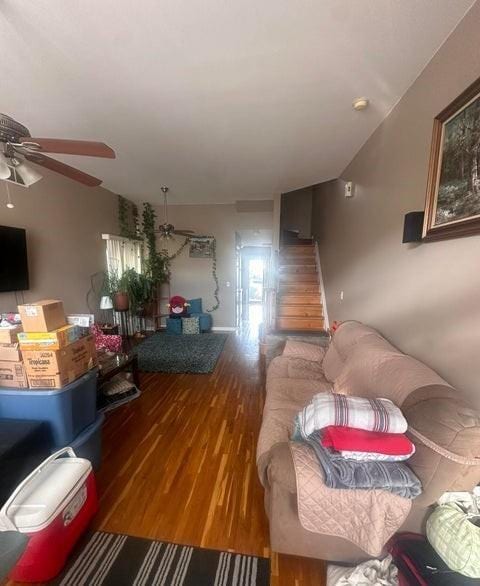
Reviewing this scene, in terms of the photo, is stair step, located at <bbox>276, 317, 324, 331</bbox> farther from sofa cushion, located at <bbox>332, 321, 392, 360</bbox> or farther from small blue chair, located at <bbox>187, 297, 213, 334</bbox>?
small blue chair, located at <bbox>187, 297, 213, 334</bbox>

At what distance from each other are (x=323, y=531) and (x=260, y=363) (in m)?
2.58

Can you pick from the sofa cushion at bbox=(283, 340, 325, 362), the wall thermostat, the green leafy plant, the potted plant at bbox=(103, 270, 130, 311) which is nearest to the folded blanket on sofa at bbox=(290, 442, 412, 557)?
the sofa cushion at bbox=(283, 340, 325, 362)

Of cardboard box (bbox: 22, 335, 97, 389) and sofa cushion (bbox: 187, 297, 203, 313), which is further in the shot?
sofa cushion (bbox: 187, 297, 203, 313)

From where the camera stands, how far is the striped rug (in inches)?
45.7

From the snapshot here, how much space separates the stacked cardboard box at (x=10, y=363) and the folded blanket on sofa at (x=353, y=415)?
1662 mm

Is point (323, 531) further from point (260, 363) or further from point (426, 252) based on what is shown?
point (260, 363)

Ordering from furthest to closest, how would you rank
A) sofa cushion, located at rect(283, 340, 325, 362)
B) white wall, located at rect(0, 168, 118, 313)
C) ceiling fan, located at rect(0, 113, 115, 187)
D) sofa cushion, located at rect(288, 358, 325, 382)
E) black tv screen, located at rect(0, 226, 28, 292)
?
white wall, located at rect(0, 168, 118, 313) < sofa cushion, located at rect(283, 340, 325, 362) < black tv screen, located at rect(0, 226, 28, 292) < sofa cushion, located at rect(288, 358, 325, 382) < ceiling fan, located at rect(0, 113, 115, 187)

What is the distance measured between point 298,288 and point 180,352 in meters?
2.31

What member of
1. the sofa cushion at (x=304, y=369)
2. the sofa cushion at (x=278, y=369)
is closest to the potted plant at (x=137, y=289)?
the sofa cushion at (x=278, y=369)

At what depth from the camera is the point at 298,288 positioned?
444 centimetres

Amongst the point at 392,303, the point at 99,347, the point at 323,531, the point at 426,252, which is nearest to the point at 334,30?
the point at 426,252

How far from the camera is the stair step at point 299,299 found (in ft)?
13.9

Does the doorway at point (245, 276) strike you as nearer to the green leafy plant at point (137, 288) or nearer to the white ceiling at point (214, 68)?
the green leafy plant at point (137, 288)

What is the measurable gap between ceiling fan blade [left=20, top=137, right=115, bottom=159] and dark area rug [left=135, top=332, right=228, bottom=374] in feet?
9.06
